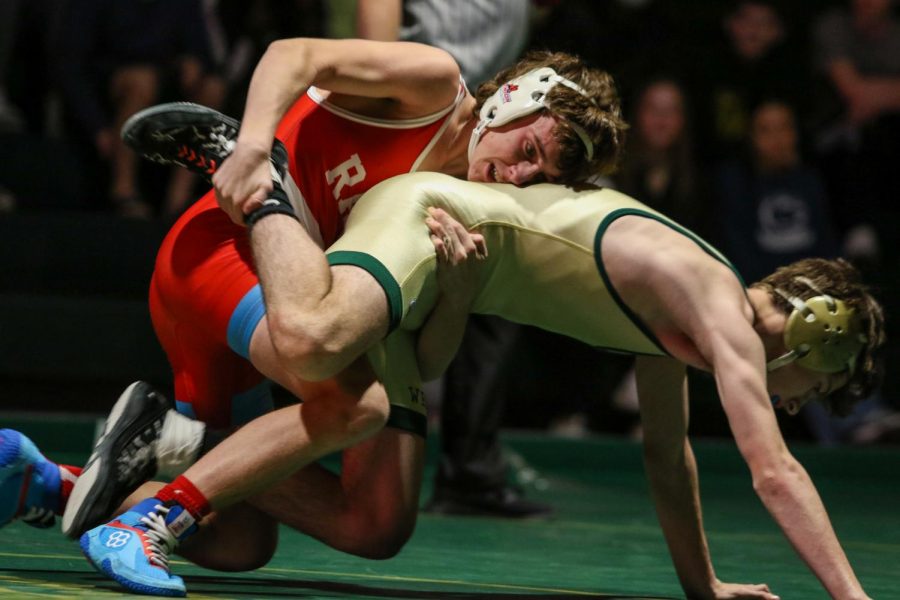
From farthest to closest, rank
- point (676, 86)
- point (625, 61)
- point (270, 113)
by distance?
point (625, 61), point (676, 86), point (270, 113)

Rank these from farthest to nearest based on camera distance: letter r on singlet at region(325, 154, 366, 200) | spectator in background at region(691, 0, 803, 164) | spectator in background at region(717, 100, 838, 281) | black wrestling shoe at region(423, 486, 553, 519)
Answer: spectator in background at region(691, 0, 803, 164), spectator in background at region(717, 100, 838, 281), black wrestling shoe at region(423, 486, 553, 519), letter r on singlet at region(325, 154, 366, 200)

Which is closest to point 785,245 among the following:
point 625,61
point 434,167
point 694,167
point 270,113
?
point 694,167

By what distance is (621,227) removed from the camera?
9.61 ft

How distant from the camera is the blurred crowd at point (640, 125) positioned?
644 centimetres

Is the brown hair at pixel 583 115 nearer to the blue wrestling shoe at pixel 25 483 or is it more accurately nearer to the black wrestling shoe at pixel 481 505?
the blue wrestling shoe at pixel 25 483

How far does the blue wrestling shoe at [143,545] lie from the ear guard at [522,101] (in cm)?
92

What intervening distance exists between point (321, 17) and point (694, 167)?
1.63 meters

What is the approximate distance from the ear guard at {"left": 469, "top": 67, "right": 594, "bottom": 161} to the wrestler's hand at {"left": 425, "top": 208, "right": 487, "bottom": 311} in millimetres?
273

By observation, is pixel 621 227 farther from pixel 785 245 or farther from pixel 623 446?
pixel 785 245

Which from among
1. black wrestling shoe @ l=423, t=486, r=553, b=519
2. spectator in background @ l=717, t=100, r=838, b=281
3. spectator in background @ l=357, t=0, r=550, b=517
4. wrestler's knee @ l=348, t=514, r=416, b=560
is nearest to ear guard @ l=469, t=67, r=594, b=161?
wrestler's knee @ l=348, t=514, r=416, b=560

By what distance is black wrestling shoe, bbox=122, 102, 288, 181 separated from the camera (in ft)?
9.71

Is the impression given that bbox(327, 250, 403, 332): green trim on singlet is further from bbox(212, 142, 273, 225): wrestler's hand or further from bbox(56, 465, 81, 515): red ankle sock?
bbox(56, 465, 81, 515): red ankle sock

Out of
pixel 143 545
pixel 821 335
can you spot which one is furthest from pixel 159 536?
pixel 821 335

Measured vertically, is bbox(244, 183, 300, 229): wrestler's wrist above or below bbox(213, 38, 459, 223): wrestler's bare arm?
below
